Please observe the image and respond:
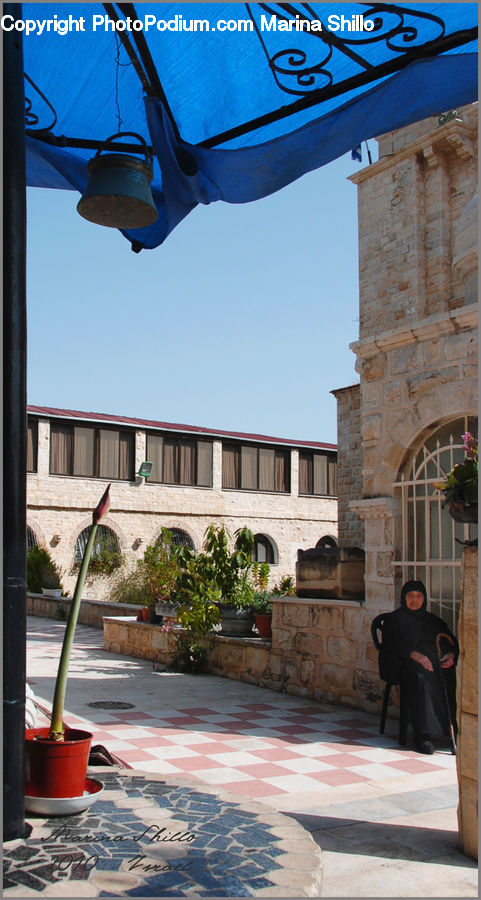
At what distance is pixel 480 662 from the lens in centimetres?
374

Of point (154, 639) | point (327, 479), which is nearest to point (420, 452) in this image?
point (154, 639)

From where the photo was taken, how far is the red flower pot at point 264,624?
30.4ft

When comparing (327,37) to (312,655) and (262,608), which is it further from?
(262,608)

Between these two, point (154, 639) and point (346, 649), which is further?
point (154, 639)

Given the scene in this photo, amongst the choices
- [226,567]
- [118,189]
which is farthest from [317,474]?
[118,189]

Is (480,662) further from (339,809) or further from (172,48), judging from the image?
(172,48)

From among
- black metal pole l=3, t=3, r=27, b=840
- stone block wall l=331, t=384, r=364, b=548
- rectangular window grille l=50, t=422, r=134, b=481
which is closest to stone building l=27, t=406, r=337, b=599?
rectangular window grille l=50, t=422, r=134, b=481

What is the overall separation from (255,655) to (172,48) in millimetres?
6842

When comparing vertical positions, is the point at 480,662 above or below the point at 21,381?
below

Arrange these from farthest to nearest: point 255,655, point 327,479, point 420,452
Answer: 1. point 327,479
2. point 255,655
3. point 420,452

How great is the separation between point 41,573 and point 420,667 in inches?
626

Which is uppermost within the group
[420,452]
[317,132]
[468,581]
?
[317,132]

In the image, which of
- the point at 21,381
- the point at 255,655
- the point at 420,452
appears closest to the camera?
the point at 21,381

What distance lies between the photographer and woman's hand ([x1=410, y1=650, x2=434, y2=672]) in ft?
20.7
